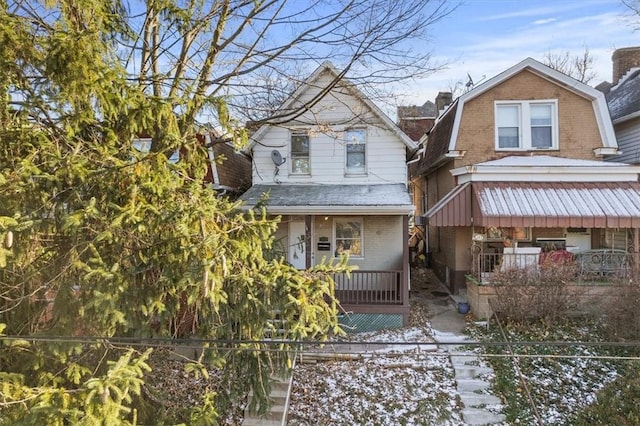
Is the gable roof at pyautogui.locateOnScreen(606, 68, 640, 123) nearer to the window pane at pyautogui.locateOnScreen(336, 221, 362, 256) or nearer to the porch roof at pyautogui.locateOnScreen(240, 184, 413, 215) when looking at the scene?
the porch roof at pyautogui.locateOnScreen(240, 184, 413, 215)

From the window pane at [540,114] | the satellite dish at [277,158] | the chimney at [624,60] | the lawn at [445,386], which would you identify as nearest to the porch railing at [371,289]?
the lawn at [445,386]

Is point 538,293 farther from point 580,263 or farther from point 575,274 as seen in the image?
point 580,263

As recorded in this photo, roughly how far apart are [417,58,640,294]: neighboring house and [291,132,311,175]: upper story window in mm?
4330

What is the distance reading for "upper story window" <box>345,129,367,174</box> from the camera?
43.5 feet

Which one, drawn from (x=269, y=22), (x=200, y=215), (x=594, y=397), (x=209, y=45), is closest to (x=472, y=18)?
(x=269, y=22)

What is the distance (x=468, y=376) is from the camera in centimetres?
814

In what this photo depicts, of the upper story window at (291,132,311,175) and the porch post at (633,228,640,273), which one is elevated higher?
the upper story window at (291,132,311,175)

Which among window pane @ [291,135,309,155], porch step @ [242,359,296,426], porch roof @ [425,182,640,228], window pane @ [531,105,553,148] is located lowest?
porch step @ [242,359,296,426]

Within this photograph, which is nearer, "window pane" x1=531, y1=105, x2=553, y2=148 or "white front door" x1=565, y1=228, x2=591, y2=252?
"white front door" x1=565, y1=228, x2=591, y2=252

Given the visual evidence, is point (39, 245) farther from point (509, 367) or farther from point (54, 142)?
point (509, 367)

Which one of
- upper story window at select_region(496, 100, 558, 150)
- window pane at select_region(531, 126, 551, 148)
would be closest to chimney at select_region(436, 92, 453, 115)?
upper story window at select_region(496, 100, 558, 150)

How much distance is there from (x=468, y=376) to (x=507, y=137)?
8.51 metres

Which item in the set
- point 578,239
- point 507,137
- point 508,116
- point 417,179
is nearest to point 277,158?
point 507,137

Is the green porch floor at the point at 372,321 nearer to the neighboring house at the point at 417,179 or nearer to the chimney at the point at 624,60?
the neighboring house at the point at 417,179
